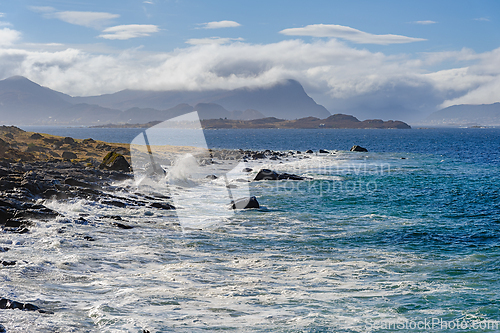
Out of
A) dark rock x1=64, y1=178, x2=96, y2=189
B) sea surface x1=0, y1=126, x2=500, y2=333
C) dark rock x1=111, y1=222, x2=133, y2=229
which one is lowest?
sea surface x1=0, y1=126, x2=500, y2=333

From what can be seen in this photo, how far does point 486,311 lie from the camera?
10.5m

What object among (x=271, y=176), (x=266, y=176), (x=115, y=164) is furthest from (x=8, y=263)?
(x=271, y=176)

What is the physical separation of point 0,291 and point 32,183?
13533 millimetres

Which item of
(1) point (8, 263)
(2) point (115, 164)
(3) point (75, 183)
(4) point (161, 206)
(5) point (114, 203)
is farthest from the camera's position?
(2) point (115, 164)

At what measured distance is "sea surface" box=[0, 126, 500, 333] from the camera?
973cm

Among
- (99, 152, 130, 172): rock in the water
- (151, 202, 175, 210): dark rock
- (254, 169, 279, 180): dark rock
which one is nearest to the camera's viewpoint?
(151, 202, 175, 210): dark rock

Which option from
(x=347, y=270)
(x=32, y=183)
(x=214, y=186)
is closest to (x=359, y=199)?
(x=214, y=186)

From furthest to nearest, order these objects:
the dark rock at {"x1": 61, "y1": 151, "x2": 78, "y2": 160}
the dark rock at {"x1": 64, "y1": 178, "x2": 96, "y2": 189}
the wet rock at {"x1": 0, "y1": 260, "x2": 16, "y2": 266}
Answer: the dark rock at {"x1": 61, "y1": 151, "x2": 78, "y2": 160}, the dark rock at {"x1": 64, "y1": 178, "x2": 96, "y2": 189}, the wet rock at {"x1": 0, "y1": 260, "x2": 16, "y2": 266}

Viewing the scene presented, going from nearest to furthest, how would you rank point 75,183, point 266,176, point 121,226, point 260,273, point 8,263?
point 8,263, point 260,273, point 121,226, point 75,183, point 266,176

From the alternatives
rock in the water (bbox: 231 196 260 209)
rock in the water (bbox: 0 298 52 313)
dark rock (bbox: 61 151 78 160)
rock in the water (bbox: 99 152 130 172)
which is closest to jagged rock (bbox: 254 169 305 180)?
rock in the water (bbox: 99 152 130 172)

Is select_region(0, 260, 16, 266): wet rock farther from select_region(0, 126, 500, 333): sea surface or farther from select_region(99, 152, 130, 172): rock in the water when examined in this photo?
select_region(99, 152, 130, 172): rock in the water

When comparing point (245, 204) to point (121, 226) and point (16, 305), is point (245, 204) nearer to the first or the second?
point (121, 226)

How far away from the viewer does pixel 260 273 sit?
13297 millimetres

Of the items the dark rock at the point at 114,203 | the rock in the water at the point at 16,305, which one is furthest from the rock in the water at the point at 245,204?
the rock in the water at the point at 16,305
